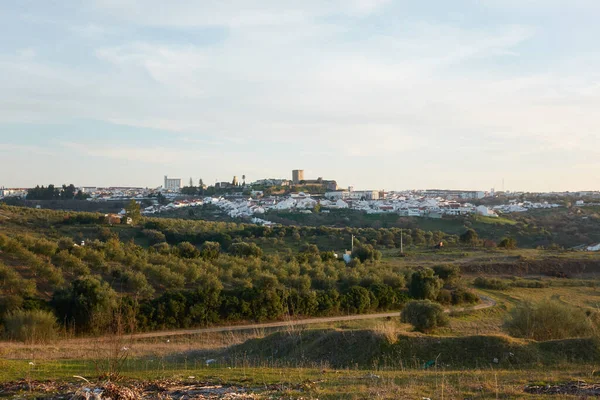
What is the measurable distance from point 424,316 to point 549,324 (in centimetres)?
385

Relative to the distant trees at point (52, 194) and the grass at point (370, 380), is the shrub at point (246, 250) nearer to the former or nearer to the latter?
the grass at point (370, 380)

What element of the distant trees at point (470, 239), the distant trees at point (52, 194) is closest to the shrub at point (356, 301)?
the distant trees at point (470, 239)

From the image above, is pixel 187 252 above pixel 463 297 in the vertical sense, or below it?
above

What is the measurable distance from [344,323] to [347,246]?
27756 millimetres

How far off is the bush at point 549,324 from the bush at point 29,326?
47.0 ft

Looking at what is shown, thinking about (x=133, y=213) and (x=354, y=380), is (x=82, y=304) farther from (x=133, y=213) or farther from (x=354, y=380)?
(x=133, y=213)

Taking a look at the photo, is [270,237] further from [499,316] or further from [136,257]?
[499,316]

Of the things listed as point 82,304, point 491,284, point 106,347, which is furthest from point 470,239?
point 106,347

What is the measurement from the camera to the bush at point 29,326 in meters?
16.3

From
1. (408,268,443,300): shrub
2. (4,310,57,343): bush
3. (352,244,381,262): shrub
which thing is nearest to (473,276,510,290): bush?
(408,268,443,300): shrub

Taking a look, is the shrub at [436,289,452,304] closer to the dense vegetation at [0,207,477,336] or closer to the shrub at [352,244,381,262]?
the dense vegetation at [0,207,477,336]

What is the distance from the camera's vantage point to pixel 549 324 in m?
15.0

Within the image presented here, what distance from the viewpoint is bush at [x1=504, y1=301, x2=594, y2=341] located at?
48.8ft

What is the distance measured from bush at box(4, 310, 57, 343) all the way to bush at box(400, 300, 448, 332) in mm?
11666
